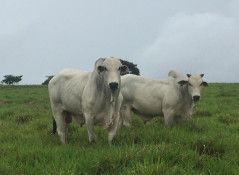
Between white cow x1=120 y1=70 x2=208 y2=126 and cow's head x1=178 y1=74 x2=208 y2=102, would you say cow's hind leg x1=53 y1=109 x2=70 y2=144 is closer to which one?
white cow x1=120 y1=70 x2=208 y2=126

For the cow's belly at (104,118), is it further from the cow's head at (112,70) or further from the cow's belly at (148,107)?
the cow's belly at (148,107)

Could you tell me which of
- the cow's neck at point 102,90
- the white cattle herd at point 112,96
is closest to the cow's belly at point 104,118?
the white cattle herd at point 112,96

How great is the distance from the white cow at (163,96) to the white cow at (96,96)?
95.5 inches

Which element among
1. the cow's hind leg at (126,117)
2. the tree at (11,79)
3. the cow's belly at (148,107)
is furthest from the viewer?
the tree at (11,79)

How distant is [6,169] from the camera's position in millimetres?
3918

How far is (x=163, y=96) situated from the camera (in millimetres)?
8250

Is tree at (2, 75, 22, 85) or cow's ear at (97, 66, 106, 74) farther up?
cow's ear at (97, 66, 106, 74)

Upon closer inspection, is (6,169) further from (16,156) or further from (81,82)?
(81,82)

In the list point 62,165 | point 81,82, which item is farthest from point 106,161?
point 81,82

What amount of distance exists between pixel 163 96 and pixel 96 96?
10.1 feet

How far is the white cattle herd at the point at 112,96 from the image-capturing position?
220 inches

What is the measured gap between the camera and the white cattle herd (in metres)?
5.59

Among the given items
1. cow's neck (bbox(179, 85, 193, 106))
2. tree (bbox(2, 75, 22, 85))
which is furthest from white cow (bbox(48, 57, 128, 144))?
tree (bbox(2, 75, 22, 85))

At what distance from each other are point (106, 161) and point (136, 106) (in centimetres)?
486
